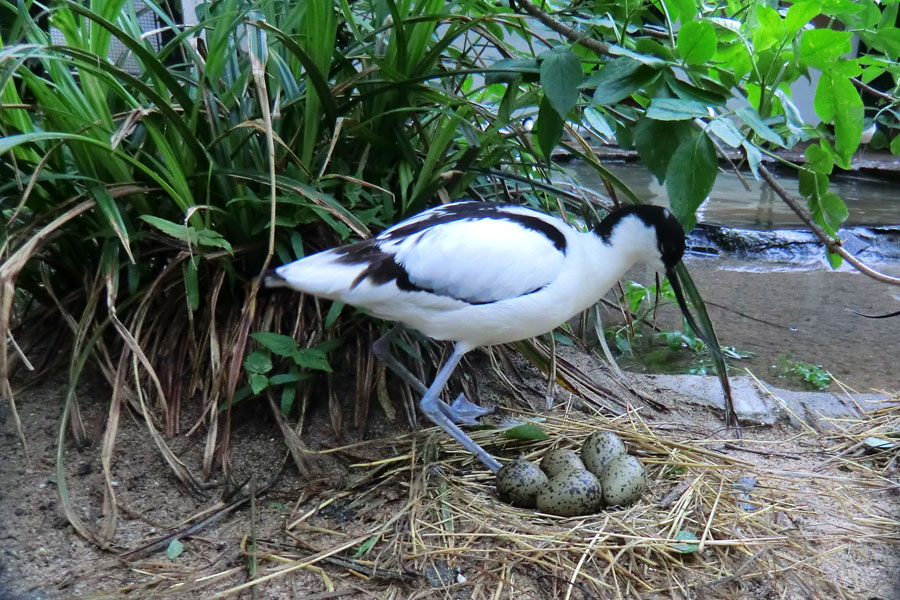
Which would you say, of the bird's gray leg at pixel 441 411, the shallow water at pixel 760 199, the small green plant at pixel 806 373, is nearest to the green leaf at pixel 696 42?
the bird's gray leg at pixel 441 411

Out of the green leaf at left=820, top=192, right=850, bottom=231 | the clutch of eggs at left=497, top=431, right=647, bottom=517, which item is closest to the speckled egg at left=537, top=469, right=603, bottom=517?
the clutch of eggs at left=497, top=431, right=647, bottom=517

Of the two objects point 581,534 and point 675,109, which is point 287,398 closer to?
point 581,534

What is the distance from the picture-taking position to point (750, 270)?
462cm

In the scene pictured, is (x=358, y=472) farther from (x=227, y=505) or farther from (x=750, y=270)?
(x=750, y=270)

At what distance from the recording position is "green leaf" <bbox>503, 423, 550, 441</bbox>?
214 centimetres

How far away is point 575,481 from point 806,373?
165 centimetres

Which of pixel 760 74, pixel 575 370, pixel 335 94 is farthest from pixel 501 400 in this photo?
pixel 760 74

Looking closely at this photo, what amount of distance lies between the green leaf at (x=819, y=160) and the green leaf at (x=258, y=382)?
1595 mm

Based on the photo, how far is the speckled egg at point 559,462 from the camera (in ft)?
6.44

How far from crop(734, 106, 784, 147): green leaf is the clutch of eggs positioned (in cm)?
93

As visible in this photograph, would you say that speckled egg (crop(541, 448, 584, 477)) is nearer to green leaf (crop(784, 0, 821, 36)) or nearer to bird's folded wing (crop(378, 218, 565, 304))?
bird's folded wing (crop(378, 218, 565, 304))

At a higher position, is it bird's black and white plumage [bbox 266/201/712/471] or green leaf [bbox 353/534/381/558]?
bird's black and white plumage [bbox 266/201/712/471]

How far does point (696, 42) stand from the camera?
155cm

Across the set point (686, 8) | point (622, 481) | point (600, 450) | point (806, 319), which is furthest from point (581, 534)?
point (806, 319)
